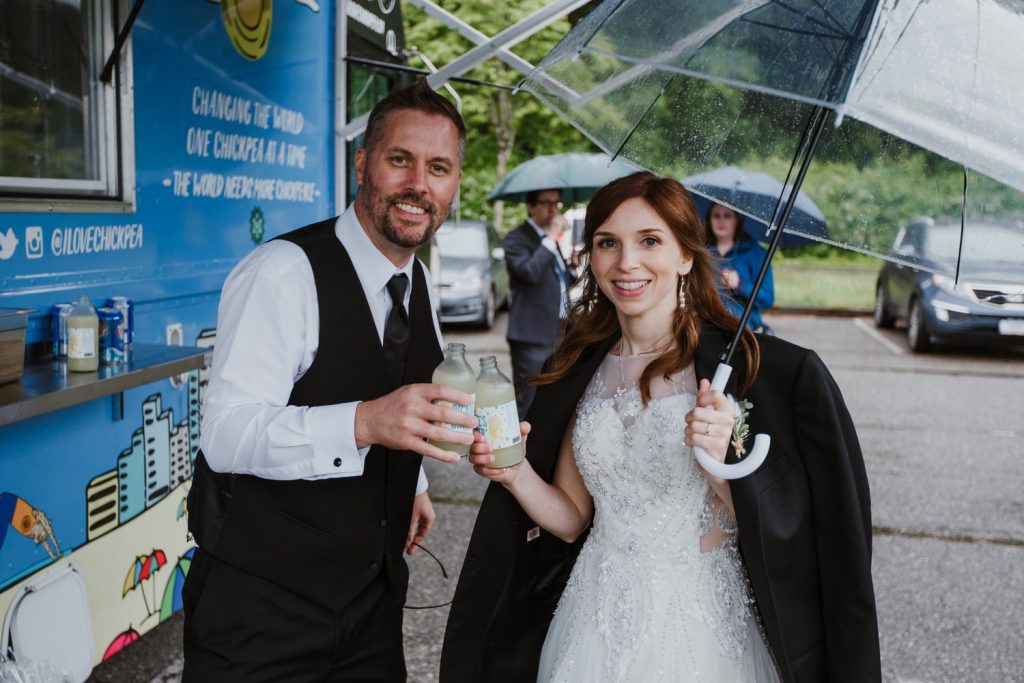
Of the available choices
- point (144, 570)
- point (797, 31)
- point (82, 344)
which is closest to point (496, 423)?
point (797, 31)

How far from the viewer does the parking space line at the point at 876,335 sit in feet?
42.9

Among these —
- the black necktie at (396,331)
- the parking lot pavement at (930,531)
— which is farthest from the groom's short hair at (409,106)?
the parking lot pavement at (930,531)

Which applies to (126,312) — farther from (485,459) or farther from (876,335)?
(876,335)

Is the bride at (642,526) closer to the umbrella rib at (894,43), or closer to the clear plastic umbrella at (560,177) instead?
the umbrella rib at (894,43)

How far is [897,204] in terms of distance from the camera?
257 centimetres

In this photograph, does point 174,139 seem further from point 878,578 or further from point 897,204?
point 878,578

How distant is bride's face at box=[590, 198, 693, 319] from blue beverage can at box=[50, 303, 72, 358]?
1725mm

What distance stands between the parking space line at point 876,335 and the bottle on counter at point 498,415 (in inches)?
466

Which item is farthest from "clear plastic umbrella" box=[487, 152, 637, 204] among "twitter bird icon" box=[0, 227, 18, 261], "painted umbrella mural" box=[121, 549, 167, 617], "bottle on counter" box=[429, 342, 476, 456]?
"bottle on counter" box=[429, 342, 476, 456]

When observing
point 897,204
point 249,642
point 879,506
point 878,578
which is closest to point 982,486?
point 879,506

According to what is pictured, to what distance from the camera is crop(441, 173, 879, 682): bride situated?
2.28 meters

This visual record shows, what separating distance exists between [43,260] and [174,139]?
840 millimetres

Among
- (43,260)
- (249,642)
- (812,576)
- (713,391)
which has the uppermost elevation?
(43,260)

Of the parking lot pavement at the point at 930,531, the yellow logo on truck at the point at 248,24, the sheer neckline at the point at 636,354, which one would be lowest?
the parking lot pavement at the point at 930,531
